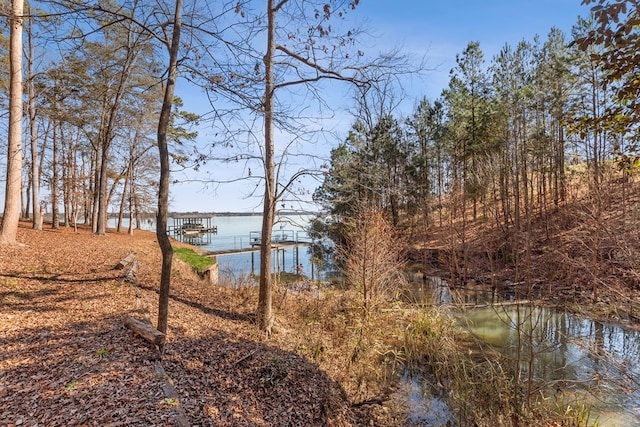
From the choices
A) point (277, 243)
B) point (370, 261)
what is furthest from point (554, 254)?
point (277, 243)

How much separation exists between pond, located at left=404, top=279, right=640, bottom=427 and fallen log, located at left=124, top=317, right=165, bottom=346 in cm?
377

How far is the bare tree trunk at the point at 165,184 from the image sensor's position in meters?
3.76

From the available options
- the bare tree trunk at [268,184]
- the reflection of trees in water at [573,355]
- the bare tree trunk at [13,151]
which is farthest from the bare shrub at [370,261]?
the bare tree trunk at [13,151]

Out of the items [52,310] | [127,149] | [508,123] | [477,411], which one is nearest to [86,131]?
[127,149]

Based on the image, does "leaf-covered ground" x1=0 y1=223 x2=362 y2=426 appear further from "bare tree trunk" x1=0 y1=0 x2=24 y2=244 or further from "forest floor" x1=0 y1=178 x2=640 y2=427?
"bare tree trunk" x1=0 y1=0 x2=24 y2=244

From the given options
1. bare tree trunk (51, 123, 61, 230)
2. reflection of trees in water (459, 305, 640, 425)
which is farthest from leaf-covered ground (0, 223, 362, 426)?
bare tree trunk (51, 123, 61, 230)

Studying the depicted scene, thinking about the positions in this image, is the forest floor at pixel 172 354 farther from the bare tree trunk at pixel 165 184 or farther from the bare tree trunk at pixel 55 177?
the bare tree trunk at pixel 55 177

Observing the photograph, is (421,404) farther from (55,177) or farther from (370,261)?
(55,177)

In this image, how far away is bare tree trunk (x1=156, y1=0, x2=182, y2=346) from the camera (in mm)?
3764

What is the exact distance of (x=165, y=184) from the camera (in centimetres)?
383

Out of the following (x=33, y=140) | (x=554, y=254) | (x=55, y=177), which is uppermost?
(x=33, y=140)

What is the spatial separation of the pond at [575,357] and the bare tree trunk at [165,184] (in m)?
3.71

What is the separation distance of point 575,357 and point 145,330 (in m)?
8.02

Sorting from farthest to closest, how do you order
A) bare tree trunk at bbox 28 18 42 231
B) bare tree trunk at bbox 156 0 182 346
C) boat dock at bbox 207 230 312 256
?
boat dock at bbox 207 230 312 256 < bare tree trunk at bbox 28 18 42 231 < bare tree trunk at bbox 156 0 182 346
